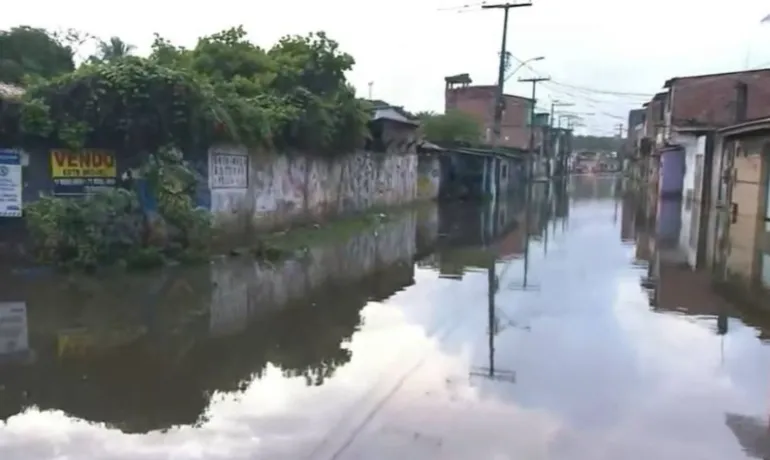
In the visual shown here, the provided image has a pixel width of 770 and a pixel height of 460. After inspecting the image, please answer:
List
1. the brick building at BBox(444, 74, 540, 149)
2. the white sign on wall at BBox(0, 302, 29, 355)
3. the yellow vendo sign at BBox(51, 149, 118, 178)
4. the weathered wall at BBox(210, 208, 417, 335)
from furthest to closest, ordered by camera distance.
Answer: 1. the brick building at BBox(444, 74, 540, 149)
2. the yellow vendo sign at BBox(51, 149, 118, 178)
3. the weathered wall at BBox(210, 208, 417, 335)
4. the white sign on wall at BBox(0, 302, 29, 355)

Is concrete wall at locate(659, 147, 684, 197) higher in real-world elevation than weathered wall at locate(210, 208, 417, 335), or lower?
higher

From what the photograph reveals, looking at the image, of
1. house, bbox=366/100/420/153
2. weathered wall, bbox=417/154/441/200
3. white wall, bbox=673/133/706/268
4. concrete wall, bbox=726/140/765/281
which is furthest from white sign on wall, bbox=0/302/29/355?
weathered wall, bbox=417/154/441/200

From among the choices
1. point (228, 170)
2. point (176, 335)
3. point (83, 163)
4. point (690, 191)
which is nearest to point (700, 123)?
point (690, 191)

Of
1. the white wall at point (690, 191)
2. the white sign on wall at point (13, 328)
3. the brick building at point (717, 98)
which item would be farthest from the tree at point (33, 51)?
the brick building at point (717, 98)

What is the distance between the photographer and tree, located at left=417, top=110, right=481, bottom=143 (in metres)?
43.6

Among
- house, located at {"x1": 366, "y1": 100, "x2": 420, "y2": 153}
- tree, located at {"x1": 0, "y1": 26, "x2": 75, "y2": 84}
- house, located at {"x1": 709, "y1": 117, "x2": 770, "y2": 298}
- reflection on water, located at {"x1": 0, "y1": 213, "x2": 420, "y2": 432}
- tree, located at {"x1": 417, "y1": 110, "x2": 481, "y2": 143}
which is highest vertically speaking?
tree, located at {"x1": 0, "y1": 26, "x2": 75, "y2": 84}

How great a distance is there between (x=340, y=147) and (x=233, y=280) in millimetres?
10310

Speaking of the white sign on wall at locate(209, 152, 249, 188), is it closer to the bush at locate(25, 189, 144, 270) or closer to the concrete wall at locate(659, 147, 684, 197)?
the bush at locate(25, 189, 144, 270)

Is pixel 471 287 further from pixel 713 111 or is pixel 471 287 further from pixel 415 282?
pixel 713 111

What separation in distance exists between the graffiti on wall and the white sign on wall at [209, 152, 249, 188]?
7.90ft

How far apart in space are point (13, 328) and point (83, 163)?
18.2 ft

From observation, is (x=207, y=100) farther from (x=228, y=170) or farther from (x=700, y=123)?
(x=700, y=123)

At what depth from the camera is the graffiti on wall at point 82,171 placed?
13.4m

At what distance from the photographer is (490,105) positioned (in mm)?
72438
